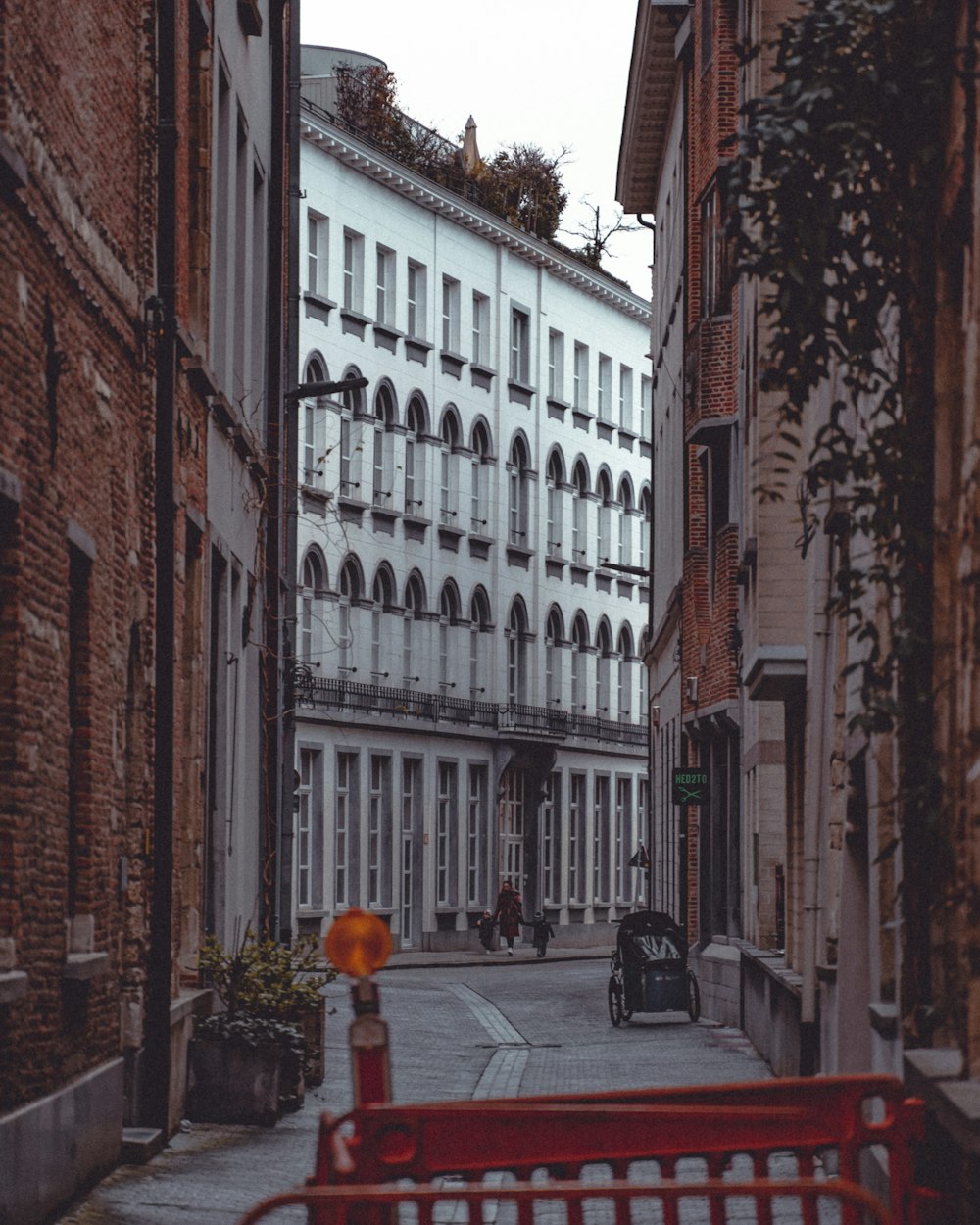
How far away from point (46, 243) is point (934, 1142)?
621cm

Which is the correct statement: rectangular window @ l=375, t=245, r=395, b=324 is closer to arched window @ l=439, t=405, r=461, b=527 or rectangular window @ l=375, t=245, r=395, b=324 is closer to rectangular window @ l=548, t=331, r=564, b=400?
arched window @ l=439, t=405, r=461, b=527

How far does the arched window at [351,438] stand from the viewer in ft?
174

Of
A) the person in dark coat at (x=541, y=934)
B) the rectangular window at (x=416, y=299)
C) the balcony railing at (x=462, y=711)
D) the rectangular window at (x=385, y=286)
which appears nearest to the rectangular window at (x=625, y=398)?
the balcony railing at (x=462, y=711)

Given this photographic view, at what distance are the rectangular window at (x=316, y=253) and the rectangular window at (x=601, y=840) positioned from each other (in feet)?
63.4

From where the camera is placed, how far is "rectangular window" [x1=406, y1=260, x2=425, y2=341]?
57156mm

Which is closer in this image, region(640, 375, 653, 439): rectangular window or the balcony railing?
the balcony railing

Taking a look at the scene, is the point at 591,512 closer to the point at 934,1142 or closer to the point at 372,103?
the point at 372,103

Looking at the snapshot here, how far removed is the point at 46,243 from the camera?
40.3 feet

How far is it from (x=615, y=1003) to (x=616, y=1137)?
77.6 feet

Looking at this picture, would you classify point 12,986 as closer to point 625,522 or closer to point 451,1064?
point 451,1064

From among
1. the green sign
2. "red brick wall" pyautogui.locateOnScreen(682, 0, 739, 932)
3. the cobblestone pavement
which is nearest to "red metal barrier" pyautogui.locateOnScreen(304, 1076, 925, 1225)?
the cobblestone pavement

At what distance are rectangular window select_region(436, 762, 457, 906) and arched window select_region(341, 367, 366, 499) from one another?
7.54 m

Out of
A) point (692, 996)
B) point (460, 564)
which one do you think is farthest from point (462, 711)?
point (692, 996)

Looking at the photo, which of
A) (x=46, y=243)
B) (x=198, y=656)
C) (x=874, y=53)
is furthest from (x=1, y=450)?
(x=198, y=656)
